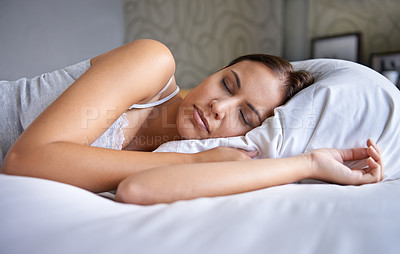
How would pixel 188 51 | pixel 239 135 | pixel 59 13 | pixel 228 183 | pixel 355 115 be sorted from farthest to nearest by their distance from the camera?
pixel 188 51 < pixel 59 13 < pixel 239 135 < pixel 355 115 < pixel 228 183

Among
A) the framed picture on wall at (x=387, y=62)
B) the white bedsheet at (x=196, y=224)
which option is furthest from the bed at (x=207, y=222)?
the framed picture on wall at (x=387, y=62)

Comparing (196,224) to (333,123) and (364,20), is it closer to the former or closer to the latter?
(333,123)

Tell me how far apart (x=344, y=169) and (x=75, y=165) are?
557mm

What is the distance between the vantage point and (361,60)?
307 cm

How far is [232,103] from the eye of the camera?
2.82ft

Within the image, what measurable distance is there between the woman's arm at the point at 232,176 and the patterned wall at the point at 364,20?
9.18 ft

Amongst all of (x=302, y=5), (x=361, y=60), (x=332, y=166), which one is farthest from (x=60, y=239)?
(x=302, y=5)

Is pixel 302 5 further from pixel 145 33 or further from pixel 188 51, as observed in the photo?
pixel 145 33

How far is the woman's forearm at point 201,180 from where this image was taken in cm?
53

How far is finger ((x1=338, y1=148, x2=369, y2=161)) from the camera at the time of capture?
2.38 feet

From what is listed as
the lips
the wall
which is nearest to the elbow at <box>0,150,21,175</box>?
the lips

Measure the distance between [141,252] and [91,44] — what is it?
2227mm

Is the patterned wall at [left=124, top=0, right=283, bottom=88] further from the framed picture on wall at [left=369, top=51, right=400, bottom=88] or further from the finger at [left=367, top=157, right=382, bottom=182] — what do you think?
the finger at [left=367, top=157, right=382, bottom=182]

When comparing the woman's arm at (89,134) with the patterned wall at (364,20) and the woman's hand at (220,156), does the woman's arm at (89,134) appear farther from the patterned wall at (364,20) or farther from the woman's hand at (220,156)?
the patterned wall at (364,20)
